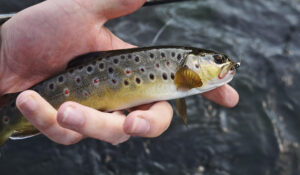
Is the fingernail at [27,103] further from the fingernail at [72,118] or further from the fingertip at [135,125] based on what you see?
the fingertip at [135,125]

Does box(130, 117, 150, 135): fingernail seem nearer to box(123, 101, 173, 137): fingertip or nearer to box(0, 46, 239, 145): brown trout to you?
box(123, 101, 173, 137): fingertip

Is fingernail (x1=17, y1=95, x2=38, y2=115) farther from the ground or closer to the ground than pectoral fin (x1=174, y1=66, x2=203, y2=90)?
farther from the ground

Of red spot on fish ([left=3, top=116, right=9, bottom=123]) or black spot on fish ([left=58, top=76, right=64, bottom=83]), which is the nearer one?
red spot on fish ([left=3, top=116, right=9, bottom=123])

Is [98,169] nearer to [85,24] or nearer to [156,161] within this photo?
[156,161]

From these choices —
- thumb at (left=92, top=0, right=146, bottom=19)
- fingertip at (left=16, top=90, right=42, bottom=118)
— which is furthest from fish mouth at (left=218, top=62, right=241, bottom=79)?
fingertip at (left=16, top=90, right=42, bottom=118)

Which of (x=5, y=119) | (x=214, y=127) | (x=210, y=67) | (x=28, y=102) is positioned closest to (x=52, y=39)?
(x=5, y=119)

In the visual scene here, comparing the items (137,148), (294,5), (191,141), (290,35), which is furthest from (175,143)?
Result: (294,5)

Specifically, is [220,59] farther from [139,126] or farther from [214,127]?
[214,127]
